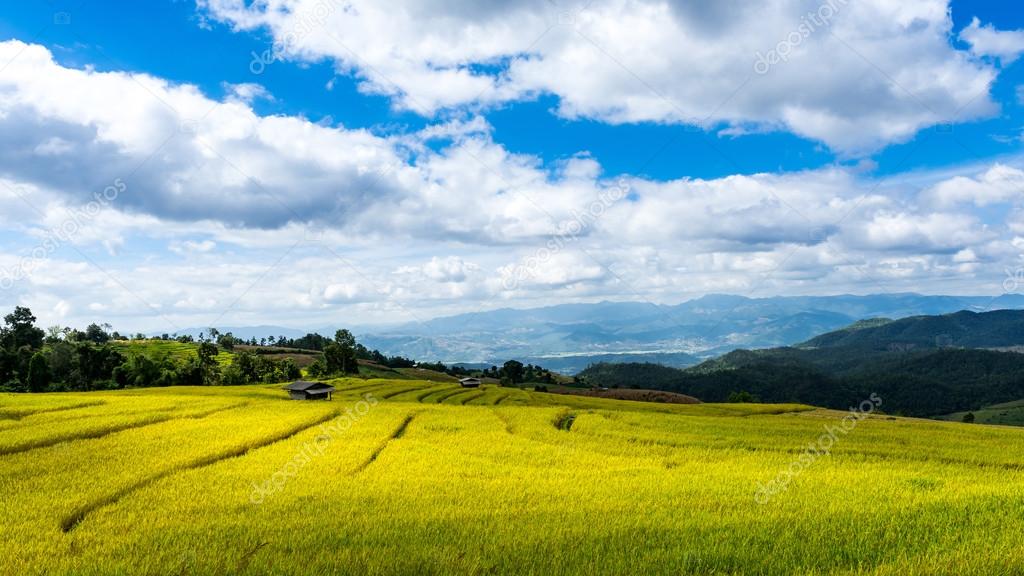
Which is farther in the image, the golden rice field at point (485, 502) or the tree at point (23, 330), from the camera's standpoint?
the tree at point (23, 330)

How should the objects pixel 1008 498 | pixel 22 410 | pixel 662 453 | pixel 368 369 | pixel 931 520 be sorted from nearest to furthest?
pixel 931 520 → pixel 1008 498 → pixel 662 453 → pixel 22 410 → pixel 368 369

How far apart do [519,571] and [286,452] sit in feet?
59.9

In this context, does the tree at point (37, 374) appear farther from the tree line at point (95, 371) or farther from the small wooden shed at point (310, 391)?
the small wooden shed at point (310, 391)

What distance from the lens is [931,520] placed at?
12.8 m

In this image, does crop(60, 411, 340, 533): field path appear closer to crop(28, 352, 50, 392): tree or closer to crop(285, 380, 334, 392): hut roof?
crop(285, 380, 334, 392): hut roof

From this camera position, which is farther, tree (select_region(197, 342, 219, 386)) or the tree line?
tree (select_region(197, 342, 219, 386))

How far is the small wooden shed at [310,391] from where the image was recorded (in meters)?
68.8

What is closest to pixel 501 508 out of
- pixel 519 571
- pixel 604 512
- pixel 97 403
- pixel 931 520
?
pixel 604 512

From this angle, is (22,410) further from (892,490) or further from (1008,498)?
(1008,498)
